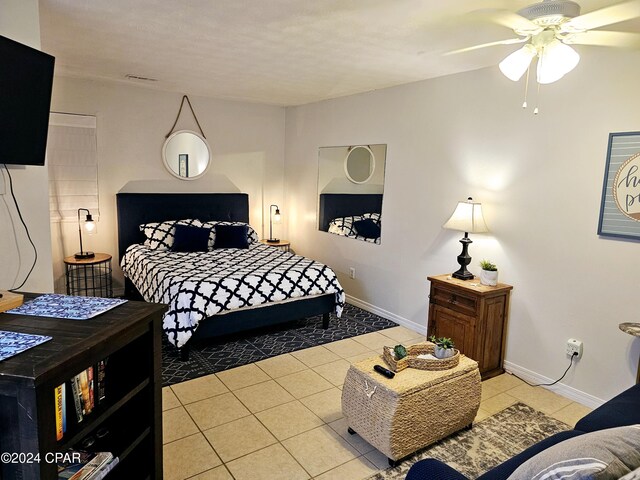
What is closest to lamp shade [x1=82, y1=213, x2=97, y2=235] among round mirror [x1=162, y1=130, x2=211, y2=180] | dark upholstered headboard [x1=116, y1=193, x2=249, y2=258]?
dark upholstered headboard [x1=116, y1=193, x2=249, y2=258]

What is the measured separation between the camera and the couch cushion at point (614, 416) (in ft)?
6.16

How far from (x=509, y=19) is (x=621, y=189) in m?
1.29

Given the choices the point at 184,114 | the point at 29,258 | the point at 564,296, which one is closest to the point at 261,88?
the point at 184,114

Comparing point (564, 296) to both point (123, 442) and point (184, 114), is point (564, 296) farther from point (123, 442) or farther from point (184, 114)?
point (184, 114)

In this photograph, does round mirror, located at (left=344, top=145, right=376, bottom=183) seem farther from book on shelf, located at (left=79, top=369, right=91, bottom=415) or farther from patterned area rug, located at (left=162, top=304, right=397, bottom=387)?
book on shelf, located at (left=79, top=369, right=91, bottom=415)

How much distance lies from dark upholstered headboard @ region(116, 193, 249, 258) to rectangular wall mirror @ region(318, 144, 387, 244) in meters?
1.16

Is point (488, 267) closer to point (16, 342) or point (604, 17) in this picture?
point (604, 17)

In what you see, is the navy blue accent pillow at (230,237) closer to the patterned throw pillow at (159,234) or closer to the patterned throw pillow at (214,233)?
the patterned throw pillow at (214,233)

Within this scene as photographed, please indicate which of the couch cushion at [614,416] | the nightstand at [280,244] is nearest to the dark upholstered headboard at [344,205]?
the nightstand at [280,244]

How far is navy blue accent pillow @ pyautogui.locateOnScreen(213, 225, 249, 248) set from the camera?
5000 mm

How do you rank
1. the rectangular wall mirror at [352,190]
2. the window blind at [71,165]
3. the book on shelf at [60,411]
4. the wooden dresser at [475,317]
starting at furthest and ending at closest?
1. the rectangular wall mirror at [352,190]
2. the window blind at [71,165]
3. the wooden dresser at [475,317]
4. the book on shelf at [60,411]

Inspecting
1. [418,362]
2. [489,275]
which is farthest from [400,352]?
[489,275]

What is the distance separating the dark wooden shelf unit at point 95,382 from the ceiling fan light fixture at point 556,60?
209 cm

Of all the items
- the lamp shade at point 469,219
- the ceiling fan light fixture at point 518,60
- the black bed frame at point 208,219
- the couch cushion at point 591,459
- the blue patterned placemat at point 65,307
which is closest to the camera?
the couch cushion at point 591,459
